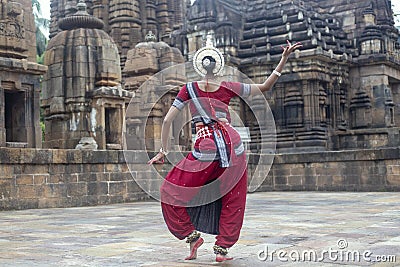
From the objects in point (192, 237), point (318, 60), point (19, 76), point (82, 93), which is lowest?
point (192, 237)

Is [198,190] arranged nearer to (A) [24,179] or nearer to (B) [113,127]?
(A) [24,179]

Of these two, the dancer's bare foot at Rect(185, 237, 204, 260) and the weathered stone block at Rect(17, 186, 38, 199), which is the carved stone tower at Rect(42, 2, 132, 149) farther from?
the dancer's bare foot at Rect(185, 237, 204, 260)

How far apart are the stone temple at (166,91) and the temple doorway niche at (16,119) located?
0.02 meters

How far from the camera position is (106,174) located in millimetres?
12359

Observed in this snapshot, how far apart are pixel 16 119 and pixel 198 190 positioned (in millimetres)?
10670

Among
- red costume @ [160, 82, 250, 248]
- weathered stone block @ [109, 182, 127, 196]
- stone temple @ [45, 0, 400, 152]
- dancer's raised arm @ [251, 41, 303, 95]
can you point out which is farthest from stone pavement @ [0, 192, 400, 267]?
stone temple @ [45, 0, 400, 152]

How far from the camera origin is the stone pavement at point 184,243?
5180 millimetres

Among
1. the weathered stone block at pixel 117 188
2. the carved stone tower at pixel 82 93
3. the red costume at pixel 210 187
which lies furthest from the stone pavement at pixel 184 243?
the carved stone tower at pixel 82 93

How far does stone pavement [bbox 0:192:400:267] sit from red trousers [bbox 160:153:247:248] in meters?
0.29

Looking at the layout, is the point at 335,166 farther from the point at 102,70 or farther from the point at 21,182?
the point at 21,182

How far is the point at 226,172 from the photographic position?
5266 mm

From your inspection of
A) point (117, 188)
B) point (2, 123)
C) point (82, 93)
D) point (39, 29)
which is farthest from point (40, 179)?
point (39, 29)

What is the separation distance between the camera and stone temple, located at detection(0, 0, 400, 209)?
12242mm

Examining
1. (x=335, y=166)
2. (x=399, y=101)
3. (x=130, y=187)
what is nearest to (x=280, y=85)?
(x=399, y=101)
